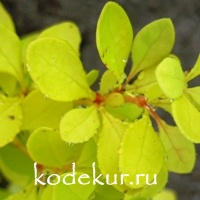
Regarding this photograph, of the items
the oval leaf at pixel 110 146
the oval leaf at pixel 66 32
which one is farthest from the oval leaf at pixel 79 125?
the oval leaf at pixel 66 32

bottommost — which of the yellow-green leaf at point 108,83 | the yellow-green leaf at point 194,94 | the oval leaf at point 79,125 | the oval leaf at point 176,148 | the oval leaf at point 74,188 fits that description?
the oval leaf at point 176,148

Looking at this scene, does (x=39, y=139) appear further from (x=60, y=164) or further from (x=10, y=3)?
(x=10, y=3)

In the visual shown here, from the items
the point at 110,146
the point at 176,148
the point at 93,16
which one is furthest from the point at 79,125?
the point at 93,16

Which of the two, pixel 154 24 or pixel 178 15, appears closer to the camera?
pixel 154 24

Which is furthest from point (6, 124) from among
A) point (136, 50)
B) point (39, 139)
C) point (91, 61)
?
point (91, 61)

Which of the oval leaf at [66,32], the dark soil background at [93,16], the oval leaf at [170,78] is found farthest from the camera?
the dark soil background at [93,16]

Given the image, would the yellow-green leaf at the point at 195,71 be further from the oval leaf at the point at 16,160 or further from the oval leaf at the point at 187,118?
the oval leaf at the point at 16,160
